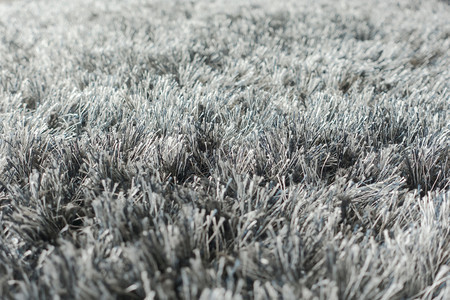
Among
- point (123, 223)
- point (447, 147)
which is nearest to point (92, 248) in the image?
point (123, 223)

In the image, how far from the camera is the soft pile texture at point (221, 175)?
2.12 ft

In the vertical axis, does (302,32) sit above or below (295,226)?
above

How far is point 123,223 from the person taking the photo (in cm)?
72

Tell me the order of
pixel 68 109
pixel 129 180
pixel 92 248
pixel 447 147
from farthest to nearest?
pixel 68 109, pixel 447 147, pixel 129 180, pixel 92 248

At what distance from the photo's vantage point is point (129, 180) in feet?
2.96

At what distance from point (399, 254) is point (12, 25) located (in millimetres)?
2833

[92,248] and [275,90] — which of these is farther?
[275,90]

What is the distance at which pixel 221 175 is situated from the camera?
0.94 m

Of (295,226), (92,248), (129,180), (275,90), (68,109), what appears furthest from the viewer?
(275,90)

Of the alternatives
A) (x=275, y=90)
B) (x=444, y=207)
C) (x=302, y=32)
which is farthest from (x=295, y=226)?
(x=302, y=32)

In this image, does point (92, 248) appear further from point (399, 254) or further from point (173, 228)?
point (399, 254)

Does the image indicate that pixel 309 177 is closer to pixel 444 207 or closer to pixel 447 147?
pixel 444 207

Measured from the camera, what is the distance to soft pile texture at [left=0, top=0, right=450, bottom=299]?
65 cm

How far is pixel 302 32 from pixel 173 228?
2092 mm
